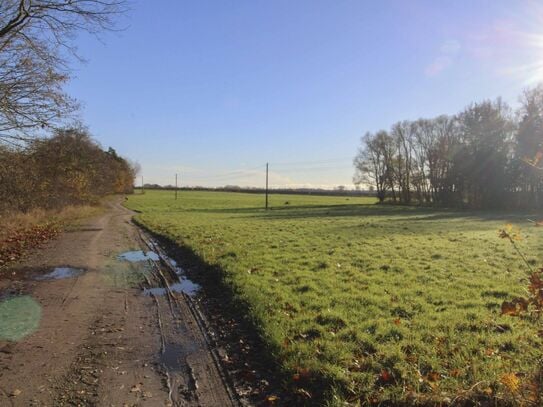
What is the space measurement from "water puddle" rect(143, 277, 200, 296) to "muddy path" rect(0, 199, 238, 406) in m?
0.02

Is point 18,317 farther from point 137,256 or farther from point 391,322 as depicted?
point 137,256

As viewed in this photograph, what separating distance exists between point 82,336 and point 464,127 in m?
58.7

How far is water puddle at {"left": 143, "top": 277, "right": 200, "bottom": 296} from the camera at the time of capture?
357 inches

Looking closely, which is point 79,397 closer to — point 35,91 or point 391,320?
point 391,320

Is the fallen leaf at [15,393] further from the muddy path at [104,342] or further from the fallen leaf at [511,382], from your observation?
the fallen leaf at [511,382]

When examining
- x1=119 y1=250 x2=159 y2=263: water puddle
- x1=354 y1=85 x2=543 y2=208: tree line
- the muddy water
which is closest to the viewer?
the muddy water

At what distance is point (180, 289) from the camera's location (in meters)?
9.41

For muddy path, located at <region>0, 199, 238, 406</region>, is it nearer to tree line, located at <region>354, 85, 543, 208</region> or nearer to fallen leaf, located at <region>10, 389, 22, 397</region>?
fallen leaf, located at <region>10, 389, 22, 397</region>

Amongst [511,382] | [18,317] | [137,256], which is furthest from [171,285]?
[511,382]

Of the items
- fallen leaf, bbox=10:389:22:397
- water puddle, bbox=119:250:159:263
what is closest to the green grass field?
water puddle, bbox=119:250:159:263

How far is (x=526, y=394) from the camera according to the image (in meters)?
3.68

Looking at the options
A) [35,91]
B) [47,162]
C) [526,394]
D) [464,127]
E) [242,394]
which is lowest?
[242,394]

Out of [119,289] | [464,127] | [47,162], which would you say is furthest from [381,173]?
[119,289]

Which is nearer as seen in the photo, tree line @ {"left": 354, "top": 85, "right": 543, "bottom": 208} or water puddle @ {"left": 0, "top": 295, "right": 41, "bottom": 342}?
water puddle @ {"left": 0, "top": 295, "right": 41, "bottom": 342}
